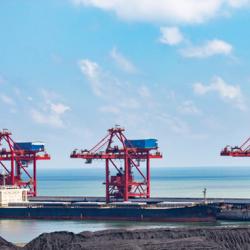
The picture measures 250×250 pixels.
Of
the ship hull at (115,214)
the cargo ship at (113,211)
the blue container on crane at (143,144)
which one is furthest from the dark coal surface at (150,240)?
the blue container on crane at (143,144)

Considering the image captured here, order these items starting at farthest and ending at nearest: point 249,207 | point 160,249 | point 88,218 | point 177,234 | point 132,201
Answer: point 132,201
point 88,218
point 249,207
point 177,234
point 160,249

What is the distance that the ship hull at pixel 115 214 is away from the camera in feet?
236

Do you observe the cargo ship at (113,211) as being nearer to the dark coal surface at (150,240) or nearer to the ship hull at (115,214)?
the ship hull at (115,214)

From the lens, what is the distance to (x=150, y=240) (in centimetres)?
4181

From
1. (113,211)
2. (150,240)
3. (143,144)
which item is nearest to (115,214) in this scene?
(113,211)

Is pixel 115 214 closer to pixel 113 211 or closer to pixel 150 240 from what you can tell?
pixel 113 211

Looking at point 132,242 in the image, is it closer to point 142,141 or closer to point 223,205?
point 223,205

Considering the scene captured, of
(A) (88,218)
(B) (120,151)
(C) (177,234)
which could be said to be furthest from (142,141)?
(C) (177,234)

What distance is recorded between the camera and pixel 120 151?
83625 millimetres

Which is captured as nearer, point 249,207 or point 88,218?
point 249,207

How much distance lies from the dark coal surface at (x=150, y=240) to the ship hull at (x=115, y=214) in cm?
2686

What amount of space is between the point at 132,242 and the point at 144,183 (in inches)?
1784

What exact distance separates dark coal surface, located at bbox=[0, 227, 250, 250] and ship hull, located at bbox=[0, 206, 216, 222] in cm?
2686

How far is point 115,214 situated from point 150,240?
34.1 m
